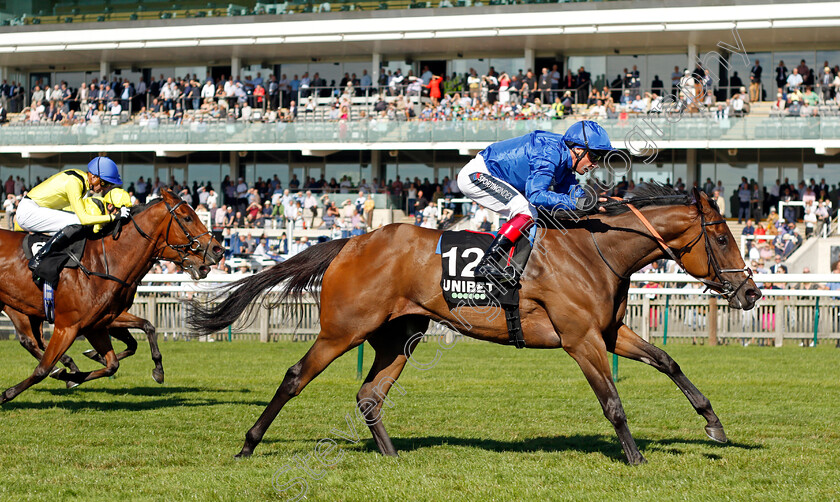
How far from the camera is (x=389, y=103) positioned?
23625 mm

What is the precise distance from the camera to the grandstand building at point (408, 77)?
70.3 feet

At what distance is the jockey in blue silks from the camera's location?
213 inches

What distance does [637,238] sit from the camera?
5.56 meters

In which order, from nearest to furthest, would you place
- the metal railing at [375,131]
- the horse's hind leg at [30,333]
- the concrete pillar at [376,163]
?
1. the horse's hind leg at [30,333]
2. the metal railing at [375,131]
3. the concrete pillar at [376,163]

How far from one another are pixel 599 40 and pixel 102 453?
21049 millimetres

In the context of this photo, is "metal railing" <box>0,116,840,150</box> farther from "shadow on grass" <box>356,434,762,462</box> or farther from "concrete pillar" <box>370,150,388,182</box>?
"shadow on grass" <box>356,434,762,462</box>

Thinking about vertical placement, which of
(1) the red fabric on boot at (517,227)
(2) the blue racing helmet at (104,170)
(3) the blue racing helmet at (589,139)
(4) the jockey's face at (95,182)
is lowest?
(1) the red fabric on boot at (517,227)

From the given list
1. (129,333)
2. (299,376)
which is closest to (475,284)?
(299,376)

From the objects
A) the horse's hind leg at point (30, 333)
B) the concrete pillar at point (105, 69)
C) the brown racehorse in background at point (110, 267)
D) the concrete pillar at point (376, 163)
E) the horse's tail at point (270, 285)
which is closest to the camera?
the horse's tail at point (270, 285)

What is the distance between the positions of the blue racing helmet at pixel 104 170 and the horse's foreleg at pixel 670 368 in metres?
4.28

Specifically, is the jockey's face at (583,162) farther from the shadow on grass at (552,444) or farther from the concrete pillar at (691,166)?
the concrete pillar at (691,166)

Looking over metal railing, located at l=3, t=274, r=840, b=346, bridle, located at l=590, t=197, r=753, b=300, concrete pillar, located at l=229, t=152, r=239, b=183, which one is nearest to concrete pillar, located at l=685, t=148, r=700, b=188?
metal railing, located at l=3, t=274, r=840, b=346

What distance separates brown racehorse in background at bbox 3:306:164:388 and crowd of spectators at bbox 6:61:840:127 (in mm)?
13075

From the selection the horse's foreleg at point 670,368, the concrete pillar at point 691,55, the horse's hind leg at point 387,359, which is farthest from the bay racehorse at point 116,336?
the concrete pillar at point 691,55
